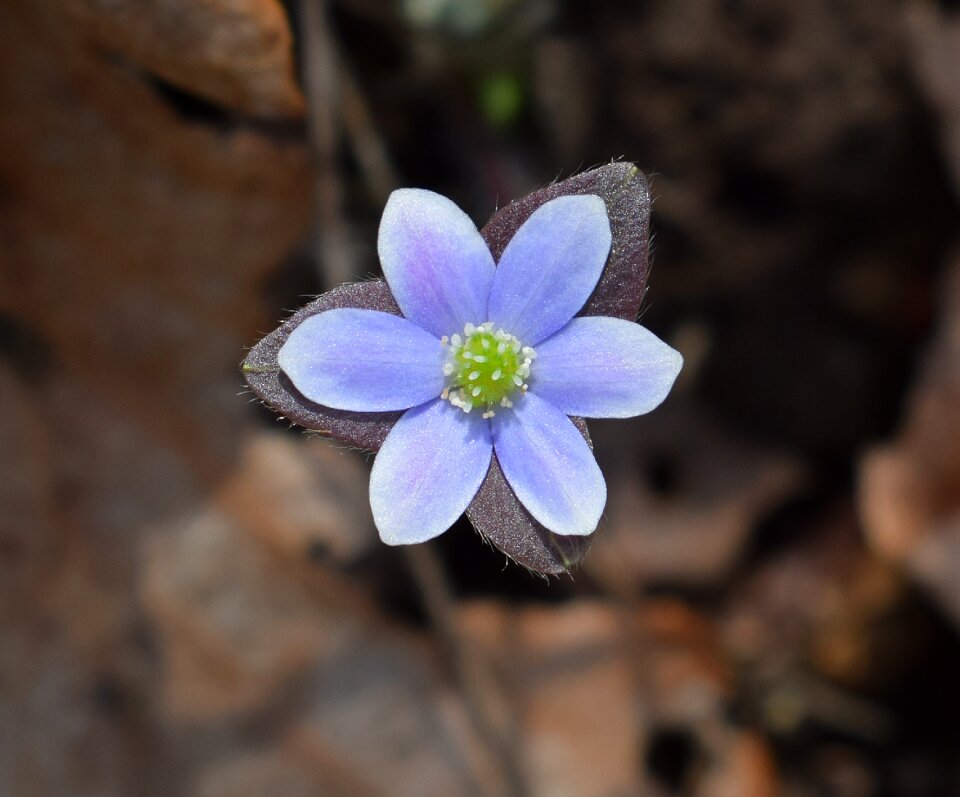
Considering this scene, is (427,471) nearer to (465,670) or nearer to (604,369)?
(604,369)

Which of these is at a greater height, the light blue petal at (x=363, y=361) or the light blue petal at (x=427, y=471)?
the light blue petal at (x=363, y=361)

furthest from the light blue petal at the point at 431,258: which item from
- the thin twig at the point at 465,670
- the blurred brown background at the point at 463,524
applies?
the thin twig at the point at 465,670

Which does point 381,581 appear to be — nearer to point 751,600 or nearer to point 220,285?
point 220,285

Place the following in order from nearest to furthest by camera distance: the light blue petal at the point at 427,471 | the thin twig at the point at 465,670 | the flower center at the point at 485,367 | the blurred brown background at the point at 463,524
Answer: the light blue petal at the point at 427,471 < the flower center at the point at 485,367 < the blurred brown background at the point at 463,524 < the thin twig at the point at 465,670

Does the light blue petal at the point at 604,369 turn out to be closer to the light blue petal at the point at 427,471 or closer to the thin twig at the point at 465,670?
the light blue petal at the point at 427,471

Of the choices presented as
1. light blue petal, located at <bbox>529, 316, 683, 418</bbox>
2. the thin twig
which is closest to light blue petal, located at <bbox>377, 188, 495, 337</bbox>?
light blue petal, located at <bbox>529, 316, 683, 418</bbox>
